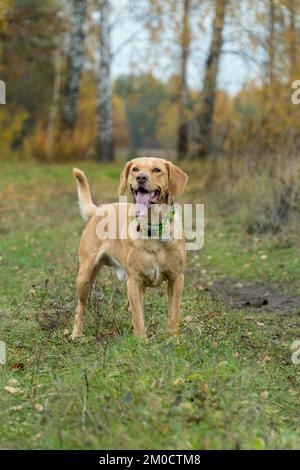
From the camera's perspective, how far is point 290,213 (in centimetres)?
1199

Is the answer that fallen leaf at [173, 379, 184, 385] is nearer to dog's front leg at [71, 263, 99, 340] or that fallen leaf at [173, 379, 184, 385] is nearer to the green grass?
the green grass

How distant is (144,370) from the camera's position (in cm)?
479

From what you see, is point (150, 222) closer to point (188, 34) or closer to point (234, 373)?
point (234, 373)

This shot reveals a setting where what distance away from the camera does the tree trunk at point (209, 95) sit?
67.4 ft

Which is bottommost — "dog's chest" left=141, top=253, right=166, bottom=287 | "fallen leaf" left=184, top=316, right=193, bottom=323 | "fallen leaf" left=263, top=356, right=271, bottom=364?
"fallen leaf" left=263, top=356, right=271, bottom=364

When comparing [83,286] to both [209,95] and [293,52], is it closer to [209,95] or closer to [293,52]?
[293,52]

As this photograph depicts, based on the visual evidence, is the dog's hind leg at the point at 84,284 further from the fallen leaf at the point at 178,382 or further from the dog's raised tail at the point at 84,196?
the fallen leaf at the point at 178,382

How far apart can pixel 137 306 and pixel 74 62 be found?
20156 millimetres

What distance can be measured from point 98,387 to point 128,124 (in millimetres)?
63464

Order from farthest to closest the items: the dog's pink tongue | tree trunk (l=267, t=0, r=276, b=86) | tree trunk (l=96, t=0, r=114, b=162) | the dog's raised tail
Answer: tree trunk (l=96, t=0, r=114, b=162) → tree trunk (l=267, t=0, r=276, b=86) → the dog's raised tail → the dog's pink tongue

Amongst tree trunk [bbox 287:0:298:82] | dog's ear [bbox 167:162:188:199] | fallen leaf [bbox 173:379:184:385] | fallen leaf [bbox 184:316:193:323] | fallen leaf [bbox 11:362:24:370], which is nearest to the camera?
fallen leaf [bbox 173:379:184:385]

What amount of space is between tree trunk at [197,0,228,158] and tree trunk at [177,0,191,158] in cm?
74

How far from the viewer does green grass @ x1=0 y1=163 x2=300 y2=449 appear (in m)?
4.08

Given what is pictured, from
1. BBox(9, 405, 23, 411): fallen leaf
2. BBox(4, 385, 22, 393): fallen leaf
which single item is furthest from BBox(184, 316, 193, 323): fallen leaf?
BBox(9, 405, 23, 411): fallen leaf
